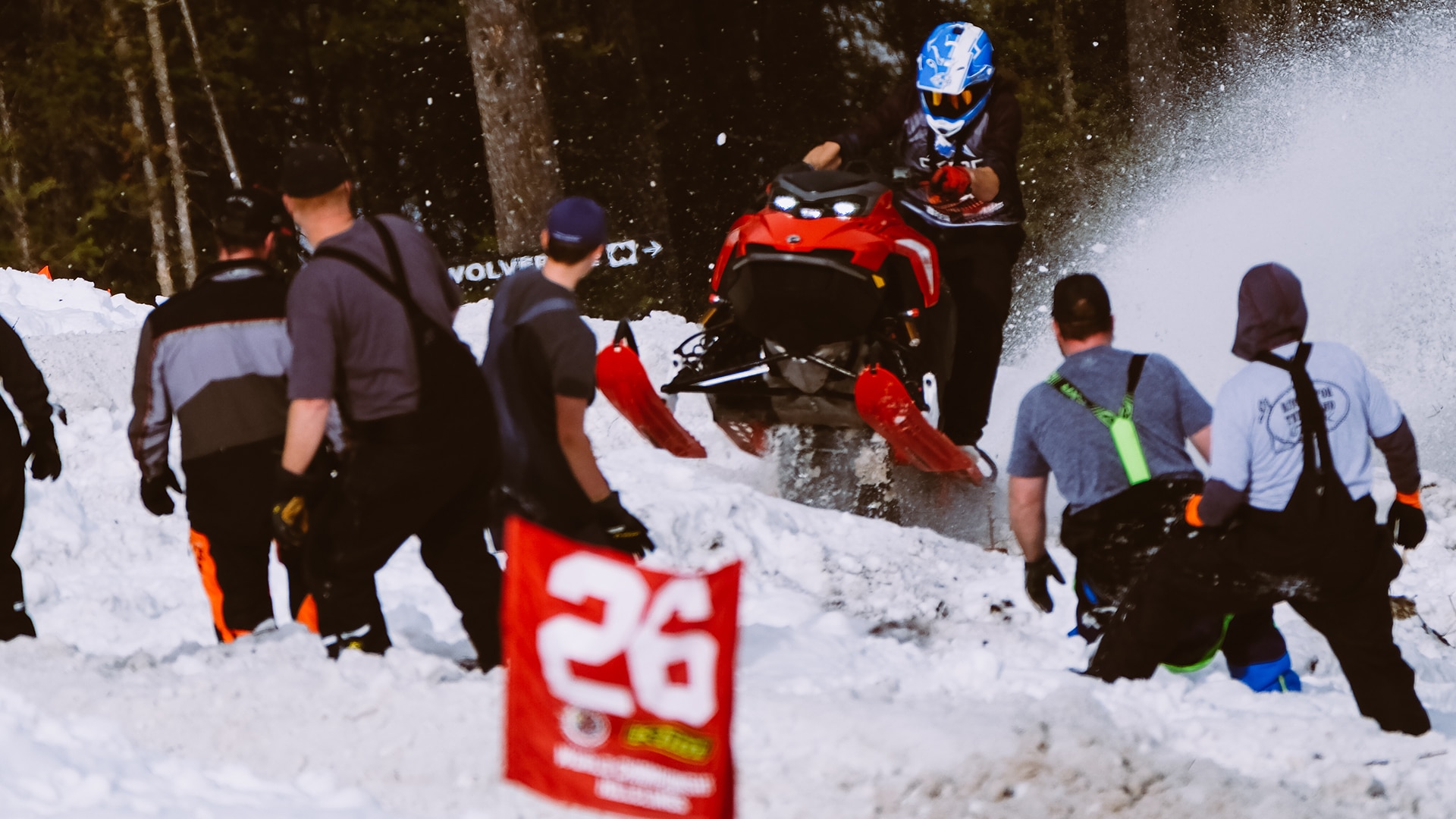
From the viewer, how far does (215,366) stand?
4.89 m

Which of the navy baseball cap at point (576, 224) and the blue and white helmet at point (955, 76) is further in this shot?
the blue and white helmet at point (955, 76)

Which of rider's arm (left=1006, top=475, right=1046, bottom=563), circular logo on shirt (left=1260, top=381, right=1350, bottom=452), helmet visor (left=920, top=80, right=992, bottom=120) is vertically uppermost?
helmet visor (left=920, top=80, right=992, bottom=120)

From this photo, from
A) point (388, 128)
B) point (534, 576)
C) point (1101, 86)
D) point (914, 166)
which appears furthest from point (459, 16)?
point (534, 576)

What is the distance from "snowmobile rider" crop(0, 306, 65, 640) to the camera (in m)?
5.32

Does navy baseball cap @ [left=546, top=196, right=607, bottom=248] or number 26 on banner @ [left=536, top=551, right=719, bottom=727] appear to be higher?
navy baseball cap @ [left=546, top=196, right=607, bottom=248]

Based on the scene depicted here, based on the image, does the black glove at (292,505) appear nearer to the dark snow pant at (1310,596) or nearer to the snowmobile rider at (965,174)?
the dark snow pant at (1310,596)

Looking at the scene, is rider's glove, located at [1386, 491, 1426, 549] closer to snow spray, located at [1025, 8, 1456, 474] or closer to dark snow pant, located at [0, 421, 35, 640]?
dark snow pant, located at [0, 421, 35, 640]

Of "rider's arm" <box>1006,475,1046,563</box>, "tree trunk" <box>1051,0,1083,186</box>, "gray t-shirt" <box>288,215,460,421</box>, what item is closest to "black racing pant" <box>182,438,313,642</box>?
"gray t-shirt" <box>288,215,460,421</box>

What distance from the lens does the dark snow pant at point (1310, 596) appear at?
4.47 m

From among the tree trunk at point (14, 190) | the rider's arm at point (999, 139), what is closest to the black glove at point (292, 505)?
the rider's arm at point (999, 139)

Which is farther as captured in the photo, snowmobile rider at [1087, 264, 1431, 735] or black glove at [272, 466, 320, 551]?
black glove at [272, 466, 320, 551]

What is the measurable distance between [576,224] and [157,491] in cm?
156

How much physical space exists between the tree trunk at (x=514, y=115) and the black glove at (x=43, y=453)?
726 centimetres

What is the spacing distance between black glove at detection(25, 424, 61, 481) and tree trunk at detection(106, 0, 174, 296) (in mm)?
15378
